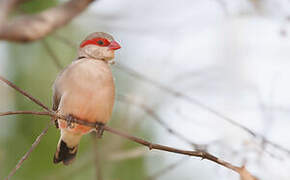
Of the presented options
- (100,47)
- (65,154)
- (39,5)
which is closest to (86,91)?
(100,47)

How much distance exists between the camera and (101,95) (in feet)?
10.2

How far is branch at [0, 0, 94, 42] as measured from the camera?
3.36 metres

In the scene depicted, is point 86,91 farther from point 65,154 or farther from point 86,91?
point 65,154

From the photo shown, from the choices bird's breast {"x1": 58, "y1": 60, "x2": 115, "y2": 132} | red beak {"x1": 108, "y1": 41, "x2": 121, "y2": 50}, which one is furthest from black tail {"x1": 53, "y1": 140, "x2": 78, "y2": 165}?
red beak {"x1": 108, "y1": 41, "x2": 121, "y2": 50}

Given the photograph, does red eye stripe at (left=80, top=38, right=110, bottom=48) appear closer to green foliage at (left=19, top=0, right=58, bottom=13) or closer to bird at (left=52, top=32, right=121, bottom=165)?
bird at (left=52, top=32, right=121, bottom=165)

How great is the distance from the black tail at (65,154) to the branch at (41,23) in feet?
2.84

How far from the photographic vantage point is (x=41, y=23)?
137 inches

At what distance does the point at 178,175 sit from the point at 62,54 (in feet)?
7.57

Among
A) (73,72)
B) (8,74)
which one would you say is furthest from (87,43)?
(8,74)

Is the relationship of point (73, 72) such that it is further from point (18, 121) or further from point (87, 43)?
point (18, 121)

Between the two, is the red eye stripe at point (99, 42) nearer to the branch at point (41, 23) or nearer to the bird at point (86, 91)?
the bird at point (86, 91)

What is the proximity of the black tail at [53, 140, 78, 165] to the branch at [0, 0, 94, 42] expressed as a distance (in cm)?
86

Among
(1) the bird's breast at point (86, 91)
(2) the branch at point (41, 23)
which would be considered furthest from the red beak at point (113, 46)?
(2) the branch at point (41, 23)

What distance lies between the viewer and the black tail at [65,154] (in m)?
3.57
